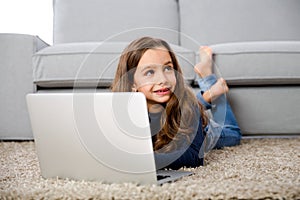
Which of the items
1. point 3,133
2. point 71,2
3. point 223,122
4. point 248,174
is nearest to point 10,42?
point 3,133

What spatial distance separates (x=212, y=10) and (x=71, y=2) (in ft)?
2.56

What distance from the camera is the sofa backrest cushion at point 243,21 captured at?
2342mm

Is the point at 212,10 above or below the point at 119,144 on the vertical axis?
above

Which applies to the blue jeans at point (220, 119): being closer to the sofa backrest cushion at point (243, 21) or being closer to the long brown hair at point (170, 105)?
the long brown hair at point (170, 105)

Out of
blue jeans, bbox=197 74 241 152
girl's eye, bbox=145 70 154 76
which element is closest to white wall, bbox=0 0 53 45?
blue jeans, bbox=197 74 241 152

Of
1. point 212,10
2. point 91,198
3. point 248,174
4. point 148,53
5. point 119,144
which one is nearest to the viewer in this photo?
point 91,198

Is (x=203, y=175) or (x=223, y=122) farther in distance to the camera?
(x=223, y=122)

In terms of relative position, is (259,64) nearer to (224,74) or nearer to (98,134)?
(224,74)

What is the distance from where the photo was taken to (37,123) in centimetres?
94

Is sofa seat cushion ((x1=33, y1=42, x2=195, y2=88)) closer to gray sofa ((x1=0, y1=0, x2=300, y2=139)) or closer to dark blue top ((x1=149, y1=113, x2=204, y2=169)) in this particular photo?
gray sofa ((x1=0, y1=0, x2=300, y2=139))

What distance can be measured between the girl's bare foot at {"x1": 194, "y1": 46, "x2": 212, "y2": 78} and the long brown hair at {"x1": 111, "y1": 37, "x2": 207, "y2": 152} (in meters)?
0.57

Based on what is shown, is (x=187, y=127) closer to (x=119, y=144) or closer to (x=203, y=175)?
(x=203, y=175)

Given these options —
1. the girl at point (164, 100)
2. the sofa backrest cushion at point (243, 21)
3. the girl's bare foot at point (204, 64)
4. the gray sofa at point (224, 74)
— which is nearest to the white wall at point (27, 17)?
the gray sofa at point (224, 74)

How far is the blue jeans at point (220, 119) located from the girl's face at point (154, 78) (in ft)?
1.42
